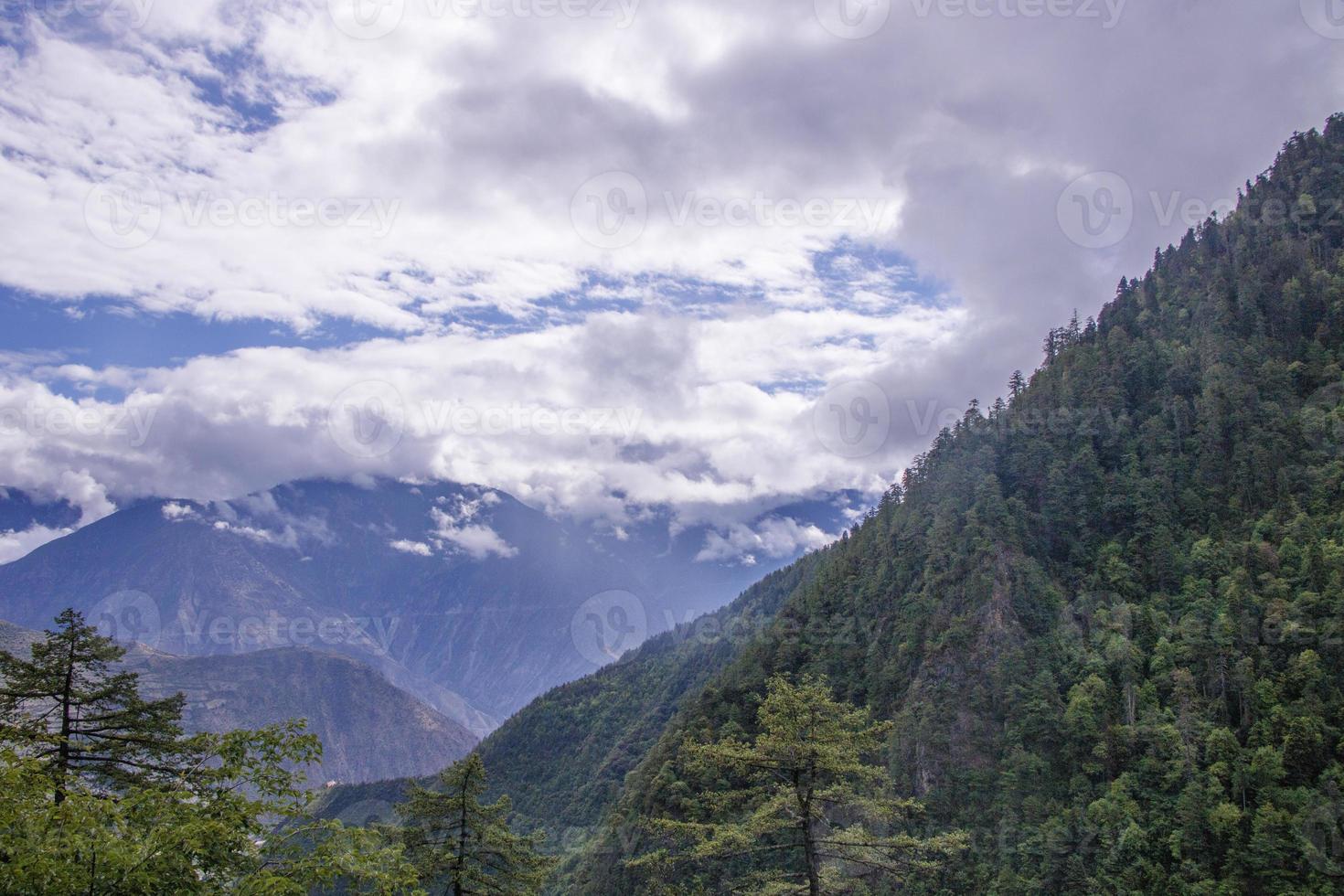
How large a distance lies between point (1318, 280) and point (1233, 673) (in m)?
82.6

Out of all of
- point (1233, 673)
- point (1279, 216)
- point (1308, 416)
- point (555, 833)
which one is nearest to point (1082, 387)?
point (1308, 416)

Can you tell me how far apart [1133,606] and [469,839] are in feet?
314

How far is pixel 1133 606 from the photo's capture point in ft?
329

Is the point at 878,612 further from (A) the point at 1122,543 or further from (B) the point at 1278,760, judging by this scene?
(B) the point at 1278,760

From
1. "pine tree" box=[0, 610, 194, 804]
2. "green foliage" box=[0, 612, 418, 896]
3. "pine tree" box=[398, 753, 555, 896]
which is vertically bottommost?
"pine tree" box=[398, 753, 555, 896]

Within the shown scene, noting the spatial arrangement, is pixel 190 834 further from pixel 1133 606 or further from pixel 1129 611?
pixel 1133 606

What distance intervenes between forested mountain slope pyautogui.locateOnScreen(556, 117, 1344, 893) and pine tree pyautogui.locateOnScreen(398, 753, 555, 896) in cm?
5734

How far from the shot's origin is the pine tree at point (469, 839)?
26.4 metres

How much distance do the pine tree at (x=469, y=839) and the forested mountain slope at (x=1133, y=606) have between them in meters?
57.3

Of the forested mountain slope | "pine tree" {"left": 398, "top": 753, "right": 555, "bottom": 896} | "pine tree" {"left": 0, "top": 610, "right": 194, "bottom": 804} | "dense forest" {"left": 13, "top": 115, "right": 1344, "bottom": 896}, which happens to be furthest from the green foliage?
the forested mountain slope

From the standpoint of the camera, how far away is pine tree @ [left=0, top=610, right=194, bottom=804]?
2103cm

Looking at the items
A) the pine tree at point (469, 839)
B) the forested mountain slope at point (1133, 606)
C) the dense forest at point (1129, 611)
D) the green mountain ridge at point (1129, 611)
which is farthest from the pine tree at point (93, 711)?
the forested mountain slope at point (1133, 606)

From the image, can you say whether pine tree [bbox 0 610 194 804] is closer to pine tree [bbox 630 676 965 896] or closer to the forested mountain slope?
pine tree [bbox 630 676 965 896]

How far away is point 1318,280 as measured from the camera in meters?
130
